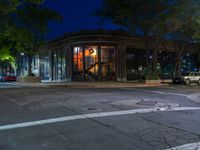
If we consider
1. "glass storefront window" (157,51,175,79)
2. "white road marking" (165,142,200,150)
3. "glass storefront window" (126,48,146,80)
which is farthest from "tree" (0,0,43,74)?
"glass storefront window" (157,51,175,79)

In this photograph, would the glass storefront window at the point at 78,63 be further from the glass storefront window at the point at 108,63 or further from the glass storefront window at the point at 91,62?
the glass storefront window at the point at 108,63

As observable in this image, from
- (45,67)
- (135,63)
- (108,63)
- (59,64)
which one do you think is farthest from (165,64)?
(45,67)

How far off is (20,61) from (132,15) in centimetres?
3161

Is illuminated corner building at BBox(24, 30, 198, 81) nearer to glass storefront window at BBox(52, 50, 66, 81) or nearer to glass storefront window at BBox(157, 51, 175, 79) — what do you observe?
glass storefront window at BBox(52, 50, 66, 81)

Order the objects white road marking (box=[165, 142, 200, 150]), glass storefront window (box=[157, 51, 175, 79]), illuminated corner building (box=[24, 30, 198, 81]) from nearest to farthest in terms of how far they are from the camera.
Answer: white road marking (box=[165, 142, 200, 150]) → illuminated corner building (box=[24, 30, 198, 81]) → glass storefront window (box=[157, 51, 175, 79])

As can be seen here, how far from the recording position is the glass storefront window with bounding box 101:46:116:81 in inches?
1323

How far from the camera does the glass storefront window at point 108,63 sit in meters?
33.6

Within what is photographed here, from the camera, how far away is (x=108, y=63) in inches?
1334

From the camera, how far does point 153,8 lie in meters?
26.7

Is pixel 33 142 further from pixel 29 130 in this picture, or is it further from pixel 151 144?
pixel 151 144

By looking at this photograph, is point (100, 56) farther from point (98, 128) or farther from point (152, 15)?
point (98, 128)

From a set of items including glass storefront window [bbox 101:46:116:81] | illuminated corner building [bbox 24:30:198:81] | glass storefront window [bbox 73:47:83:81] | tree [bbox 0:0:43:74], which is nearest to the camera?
tree [bbox 0:0:43:74]

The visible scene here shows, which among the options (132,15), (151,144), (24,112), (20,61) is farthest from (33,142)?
(20,61)

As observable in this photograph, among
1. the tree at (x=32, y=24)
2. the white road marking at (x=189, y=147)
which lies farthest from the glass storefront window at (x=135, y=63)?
the white road marking at (x=189, y=147)
